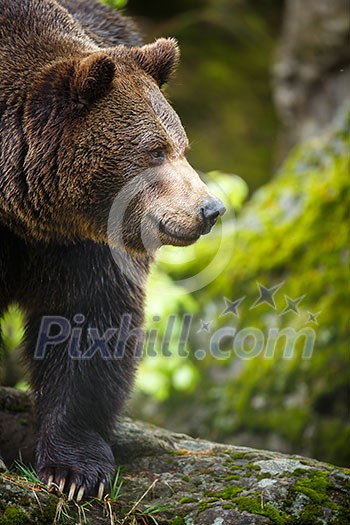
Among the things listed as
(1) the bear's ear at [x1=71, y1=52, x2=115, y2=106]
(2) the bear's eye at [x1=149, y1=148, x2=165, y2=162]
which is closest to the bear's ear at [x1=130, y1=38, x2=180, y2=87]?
(1) the bear's ear at [x1=71, y1=52, x2=115, y2=106]

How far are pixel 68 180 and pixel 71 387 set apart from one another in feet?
4.38

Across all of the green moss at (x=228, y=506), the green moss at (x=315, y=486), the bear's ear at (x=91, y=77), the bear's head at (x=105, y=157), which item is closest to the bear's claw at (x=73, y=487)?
the green moss at (x=228, y=506)

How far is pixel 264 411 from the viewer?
8383mm

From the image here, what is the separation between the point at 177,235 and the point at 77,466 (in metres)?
1.51

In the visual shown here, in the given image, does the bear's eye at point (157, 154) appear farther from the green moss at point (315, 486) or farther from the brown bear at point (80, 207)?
the green moss at point (315, 486)

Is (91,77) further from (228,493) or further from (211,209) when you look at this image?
(228,493)

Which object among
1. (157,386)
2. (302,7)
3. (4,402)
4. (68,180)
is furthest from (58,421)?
(302,7)

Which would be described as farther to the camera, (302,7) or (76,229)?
(302,7)

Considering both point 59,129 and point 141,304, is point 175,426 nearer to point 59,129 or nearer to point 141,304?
point 141,304

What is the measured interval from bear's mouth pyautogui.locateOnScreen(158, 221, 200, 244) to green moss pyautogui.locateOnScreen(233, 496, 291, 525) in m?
1.48

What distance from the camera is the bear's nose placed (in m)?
4.55

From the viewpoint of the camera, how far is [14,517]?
4.01 meters

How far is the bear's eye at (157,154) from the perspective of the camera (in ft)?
15.7

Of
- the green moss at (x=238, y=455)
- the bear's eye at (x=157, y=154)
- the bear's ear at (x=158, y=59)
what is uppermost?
the bear's ear at (x=158, y=59)
